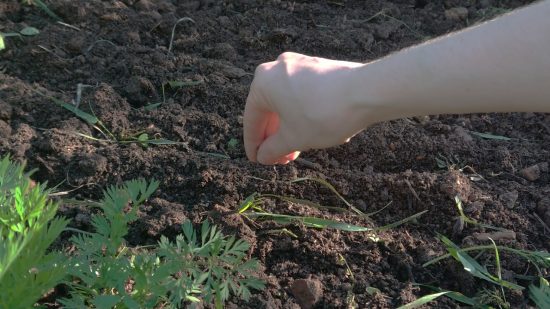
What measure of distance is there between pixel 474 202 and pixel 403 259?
0.35m

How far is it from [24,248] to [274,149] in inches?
30.5

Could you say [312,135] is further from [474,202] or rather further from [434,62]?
[474,202]

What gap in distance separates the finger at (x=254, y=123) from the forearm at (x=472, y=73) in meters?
0.36

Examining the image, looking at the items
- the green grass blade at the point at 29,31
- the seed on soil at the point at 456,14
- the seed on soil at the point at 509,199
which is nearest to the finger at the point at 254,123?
the seed on soil at the point at 509,199

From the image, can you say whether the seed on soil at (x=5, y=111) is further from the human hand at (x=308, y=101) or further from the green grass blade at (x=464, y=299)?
the green grass blade at (x=464, y=299)

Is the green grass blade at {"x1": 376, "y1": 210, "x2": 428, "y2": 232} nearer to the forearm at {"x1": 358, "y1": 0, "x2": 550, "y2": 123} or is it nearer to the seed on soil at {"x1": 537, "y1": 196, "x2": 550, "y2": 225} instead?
the seed on soil at {"x1": 537, "y1": 196, "x2": 550, "y2": 225}

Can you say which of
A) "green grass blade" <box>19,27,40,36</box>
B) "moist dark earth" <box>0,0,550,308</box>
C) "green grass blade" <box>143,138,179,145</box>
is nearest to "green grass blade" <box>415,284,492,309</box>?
"moist dark earth" <box>0,0,550,308</box>

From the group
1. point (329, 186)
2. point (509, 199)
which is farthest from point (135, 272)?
point (509, 199)

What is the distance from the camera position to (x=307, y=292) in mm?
1902

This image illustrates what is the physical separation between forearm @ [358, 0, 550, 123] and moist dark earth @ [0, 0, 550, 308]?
0.53 metres

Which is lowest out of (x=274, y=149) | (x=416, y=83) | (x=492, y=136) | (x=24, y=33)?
(x=492, y=136)

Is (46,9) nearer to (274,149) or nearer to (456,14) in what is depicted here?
(274,149)

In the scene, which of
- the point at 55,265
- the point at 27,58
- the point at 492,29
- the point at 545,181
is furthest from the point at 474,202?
the point at 27,58

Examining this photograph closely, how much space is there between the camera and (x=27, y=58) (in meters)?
2.78
